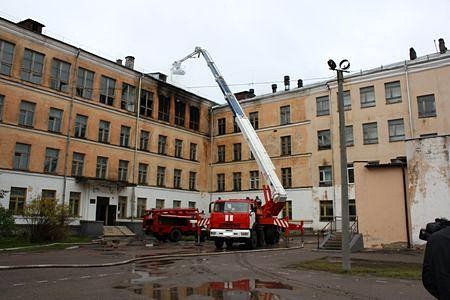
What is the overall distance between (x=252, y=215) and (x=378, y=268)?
1061 cm

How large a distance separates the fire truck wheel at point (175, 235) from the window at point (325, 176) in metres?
15.8

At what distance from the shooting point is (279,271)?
13.6m

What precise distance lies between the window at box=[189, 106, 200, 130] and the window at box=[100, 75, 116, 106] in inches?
417

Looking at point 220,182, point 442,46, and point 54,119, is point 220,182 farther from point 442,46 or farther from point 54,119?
point 442,46

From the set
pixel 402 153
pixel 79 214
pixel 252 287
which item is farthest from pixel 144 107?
pixel 252 287

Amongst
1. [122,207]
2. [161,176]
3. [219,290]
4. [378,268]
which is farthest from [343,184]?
[161,176]

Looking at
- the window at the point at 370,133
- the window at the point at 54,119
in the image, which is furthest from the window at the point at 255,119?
the window at the point at 54,119

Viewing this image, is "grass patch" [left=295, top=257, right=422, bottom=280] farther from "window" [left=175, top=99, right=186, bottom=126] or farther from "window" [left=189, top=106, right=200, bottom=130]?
"window" [left=189, top=106, right=200, bottom=130]

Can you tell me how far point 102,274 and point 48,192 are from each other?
2303 cm

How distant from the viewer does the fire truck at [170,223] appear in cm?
3011

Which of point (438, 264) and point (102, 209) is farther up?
point (102, 209)

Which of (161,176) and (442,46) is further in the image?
(161,176)

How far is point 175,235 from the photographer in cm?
3084

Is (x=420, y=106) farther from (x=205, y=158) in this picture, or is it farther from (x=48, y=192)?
(x=48, y=192)
